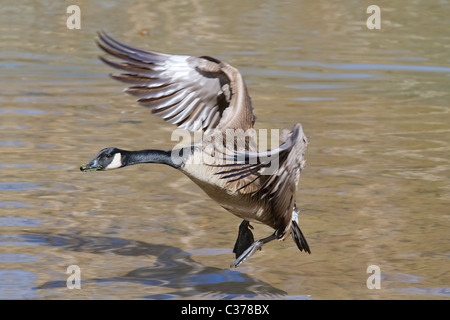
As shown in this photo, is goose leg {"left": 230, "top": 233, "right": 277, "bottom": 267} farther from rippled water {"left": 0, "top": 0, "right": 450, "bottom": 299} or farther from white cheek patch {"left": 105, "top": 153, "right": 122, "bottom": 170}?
white cheek patch {"left": 105, "top": 153, "right": 122, "bottom": 170}

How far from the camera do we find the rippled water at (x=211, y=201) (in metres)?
6.36

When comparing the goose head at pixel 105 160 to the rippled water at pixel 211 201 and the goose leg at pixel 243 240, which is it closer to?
the rippled water at pixel 211 201

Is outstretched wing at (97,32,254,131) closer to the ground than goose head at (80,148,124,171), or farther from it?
farther from it

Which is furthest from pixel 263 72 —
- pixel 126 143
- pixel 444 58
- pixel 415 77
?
pixel 126 143

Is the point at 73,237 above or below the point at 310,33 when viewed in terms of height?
below

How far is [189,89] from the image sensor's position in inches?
258

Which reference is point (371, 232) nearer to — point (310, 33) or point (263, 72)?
point (263, 72)

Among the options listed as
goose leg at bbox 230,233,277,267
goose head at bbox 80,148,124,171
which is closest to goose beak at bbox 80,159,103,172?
goose head at bbox 80,148,124,171

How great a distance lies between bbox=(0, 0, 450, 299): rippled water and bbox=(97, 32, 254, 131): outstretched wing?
1068mm

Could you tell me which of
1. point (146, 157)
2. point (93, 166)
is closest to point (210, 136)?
point (146, 157)

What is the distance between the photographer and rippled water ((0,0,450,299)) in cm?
636

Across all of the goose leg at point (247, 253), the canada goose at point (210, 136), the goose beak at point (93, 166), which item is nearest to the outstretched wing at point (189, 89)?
the canada goose at point (210, 136)

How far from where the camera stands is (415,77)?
46.2ft

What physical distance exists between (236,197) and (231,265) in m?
0.55
